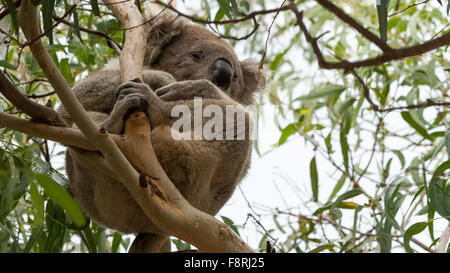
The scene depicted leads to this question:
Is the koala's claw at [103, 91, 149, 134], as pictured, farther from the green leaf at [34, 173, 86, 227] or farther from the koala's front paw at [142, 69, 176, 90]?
the green leaf at [34, 173, 86, 227]

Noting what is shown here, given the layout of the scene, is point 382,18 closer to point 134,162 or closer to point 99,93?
point 134,162

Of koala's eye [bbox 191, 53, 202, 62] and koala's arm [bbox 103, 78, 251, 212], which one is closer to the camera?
koala's arm [bbox 103, 78, 251, 212]

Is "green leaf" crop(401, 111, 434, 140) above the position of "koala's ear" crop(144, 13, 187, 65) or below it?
below

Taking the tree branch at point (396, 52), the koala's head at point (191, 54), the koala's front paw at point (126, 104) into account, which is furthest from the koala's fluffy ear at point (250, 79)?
the tree branch at point (396, 52)

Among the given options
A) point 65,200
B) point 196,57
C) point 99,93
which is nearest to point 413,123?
point 196,57

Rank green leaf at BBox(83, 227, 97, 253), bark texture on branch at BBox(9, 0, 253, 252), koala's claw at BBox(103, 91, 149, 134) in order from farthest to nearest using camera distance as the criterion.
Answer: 1. green leaf at BBox(83, 227, 97, 253)
2. koala's claw at BBox(103, 91, 149, 134)
3. bark texture on branch at BBox(9, 0, 253, 252)

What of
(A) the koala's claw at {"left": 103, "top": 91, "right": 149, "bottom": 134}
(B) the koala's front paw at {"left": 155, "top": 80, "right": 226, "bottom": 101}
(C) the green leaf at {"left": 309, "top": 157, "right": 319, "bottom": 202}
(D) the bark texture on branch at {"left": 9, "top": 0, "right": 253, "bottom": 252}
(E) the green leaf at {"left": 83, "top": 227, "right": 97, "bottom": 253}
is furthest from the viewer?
(C) the green leaf at {"left": 309, "top": 157, "right": 319, "bottom": 202}

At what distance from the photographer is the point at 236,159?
2084 millimetres

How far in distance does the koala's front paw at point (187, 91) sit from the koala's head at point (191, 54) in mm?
371

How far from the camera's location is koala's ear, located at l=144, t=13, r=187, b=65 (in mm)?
2697

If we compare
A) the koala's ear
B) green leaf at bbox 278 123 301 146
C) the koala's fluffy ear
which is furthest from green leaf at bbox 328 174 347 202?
the koala's ear

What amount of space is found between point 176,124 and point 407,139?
7.54ft

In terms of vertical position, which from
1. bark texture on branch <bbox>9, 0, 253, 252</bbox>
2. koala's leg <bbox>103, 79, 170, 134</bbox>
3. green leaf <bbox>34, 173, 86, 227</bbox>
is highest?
koala's leg <bbox>103, 79, 170, 134</bbox>
